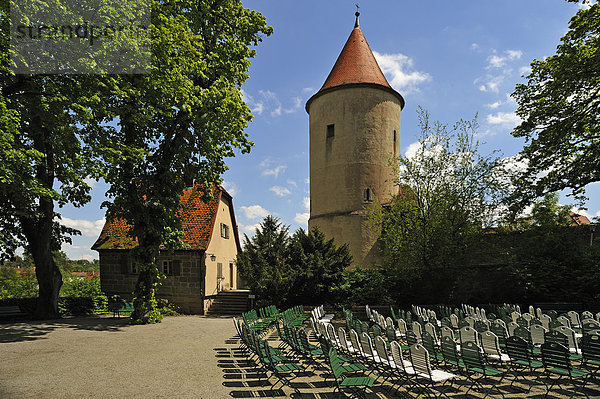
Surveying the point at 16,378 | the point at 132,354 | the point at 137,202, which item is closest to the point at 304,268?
the point at 137,202

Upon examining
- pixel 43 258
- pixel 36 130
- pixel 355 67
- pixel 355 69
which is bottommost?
pixel 43 258

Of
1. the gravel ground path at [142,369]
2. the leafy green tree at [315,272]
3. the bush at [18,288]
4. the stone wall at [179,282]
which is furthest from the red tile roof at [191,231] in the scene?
the gravel ground path at [142,369]

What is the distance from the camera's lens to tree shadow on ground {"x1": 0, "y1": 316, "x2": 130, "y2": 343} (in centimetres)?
1256

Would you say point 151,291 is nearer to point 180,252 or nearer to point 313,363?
point 180,252

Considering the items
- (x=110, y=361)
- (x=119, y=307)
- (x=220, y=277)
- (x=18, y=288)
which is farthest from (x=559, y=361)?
(x=18, y=288)

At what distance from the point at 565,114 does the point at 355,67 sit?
16.8m

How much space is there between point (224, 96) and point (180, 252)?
1094cm

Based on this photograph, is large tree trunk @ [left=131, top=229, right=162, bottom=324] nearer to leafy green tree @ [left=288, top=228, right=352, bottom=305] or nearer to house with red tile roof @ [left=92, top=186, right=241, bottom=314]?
house with red tile roof @ [left=92, top=186, right=241, bottom=314]

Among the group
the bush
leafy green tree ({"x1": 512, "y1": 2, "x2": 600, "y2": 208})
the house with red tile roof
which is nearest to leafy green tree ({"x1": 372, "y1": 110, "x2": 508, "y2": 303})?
leafy green tree ({"x1": 512, "y1": 2, "x2": 600, "y2": 208})

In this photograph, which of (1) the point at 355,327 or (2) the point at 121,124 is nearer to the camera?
(1) the point at 355,327

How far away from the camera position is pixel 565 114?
16516mm

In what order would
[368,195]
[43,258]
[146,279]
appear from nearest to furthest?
[146,279]
[43,258]
[368,195]

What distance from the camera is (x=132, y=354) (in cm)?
1009

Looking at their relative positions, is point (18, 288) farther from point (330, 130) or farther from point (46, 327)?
point (330, 130)
